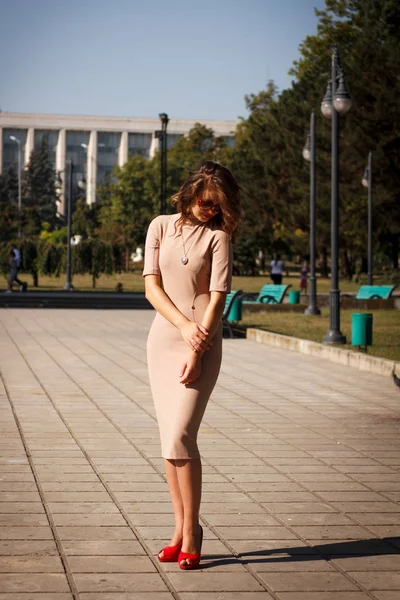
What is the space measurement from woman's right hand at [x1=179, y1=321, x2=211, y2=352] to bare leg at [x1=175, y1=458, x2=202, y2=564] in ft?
1.71

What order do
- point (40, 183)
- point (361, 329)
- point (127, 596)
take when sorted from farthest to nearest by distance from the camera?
1. point (40, 183)
2. point (361, 329)
3. point (127, 596)

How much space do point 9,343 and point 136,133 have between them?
115557 mm

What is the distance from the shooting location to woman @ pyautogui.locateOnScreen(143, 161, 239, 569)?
4809 mm

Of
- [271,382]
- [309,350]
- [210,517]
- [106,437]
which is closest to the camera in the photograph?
[210,517]

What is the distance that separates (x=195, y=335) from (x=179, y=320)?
103mm

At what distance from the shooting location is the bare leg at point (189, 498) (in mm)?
4859

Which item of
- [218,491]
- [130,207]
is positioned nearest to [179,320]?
[218,491]

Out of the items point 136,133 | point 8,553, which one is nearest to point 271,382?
point 8,553

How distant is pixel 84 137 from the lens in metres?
134

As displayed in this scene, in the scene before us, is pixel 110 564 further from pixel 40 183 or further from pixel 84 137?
pixel 84 137

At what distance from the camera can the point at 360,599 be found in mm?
4469

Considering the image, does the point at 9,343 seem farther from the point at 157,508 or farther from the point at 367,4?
the point at 367,4

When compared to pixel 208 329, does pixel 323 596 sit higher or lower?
lower

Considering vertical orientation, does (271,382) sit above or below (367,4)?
below
